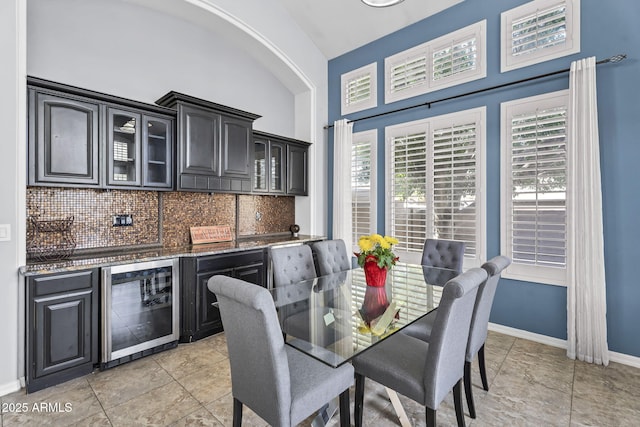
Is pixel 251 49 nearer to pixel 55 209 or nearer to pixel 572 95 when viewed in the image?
pixel 55 209

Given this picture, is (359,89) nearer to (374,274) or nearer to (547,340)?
(374,274)

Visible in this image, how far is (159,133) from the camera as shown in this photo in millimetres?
3256

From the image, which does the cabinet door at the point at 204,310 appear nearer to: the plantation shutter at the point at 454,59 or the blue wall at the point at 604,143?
the blue wall at the point at 604,143

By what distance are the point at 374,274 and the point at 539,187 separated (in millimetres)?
2044

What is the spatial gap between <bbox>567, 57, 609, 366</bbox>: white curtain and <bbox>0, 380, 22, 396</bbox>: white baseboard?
4.60m

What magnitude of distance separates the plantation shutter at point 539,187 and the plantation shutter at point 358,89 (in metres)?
2.07

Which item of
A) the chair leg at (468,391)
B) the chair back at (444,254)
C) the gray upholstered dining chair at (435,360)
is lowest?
the chair leg at (468,391)

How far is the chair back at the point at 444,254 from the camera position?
3.14 m

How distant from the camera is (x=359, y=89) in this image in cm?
477

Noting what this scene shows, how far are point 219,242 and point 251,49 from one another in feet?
9.10

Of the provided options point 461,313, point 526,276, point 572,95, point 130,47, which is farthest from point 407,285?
point 130,47

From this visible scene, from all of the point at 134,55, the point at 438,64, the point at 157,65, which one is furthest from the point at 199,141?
the point at 438,64

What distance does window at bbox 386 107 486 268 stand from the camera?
3598 millimetres

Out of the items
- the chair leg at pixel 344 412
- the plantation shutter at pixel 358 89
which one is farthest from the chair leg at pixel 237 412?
the plantation shutter at pixel 358 89
